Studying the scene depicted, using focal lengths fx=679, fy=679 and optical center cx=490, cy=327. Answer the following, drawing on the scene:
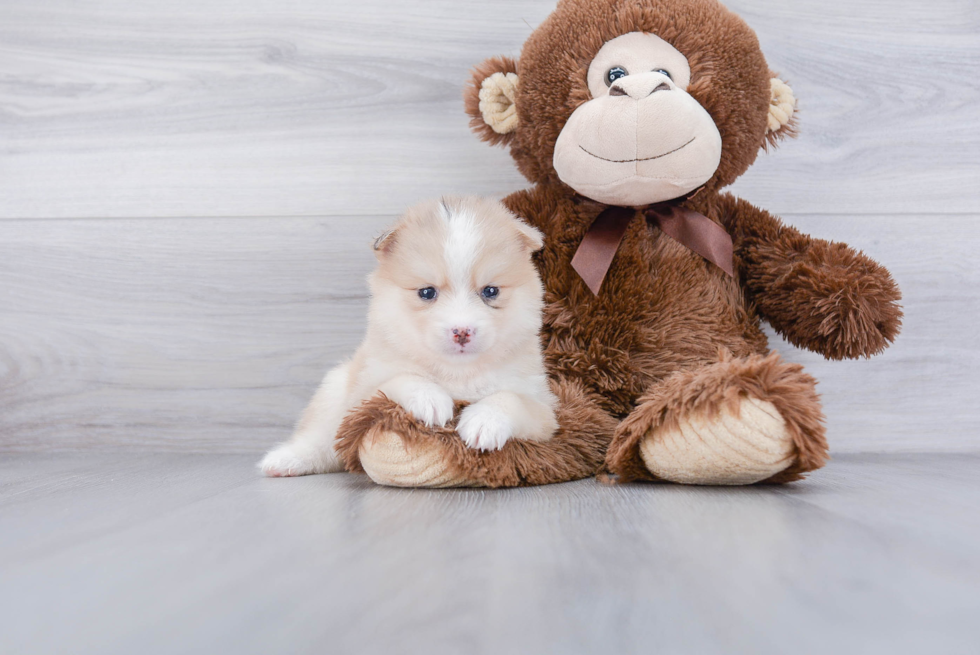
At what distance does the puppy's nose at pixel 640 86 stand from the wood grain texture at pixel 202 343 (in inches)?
21.1

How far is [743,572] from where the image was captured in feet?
1.72

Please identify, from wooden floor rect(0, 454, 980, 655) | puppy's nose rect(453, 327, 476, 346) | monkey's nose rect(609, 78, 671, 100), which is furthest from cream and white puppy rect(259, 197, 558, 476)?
monkey's nose rect(609, 78, 671, 100)

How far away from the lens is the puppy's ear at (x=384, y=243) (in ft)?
2.91

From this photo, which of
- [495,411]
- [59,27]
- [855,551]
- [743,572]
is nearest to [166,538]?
[495,411]

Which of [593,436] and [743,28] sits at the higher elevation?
[743,28]

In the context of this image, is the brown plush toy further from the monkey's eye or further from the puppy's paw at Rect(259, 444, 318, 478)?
the puppy's paw at Rect(259, 444, 318, 478)

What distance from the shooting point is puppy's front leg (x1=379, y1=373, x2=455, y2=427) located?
82 cm

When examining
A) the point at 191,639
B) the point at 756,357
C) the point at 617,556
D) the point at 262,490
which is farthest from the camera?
the point at 262,490

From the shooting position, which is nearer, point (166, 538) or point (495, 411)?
point (166, 538)

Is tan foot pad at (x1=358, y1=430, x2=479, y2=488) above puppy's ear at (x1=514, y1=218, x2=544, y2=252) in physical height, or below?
below

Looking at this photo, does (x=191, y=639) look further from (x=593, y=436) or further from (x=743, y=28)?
(x=743, y=28)

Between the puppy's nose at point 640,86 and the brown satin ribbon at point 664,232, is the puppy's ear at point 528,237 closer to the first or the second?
the brown satin ribbon at point 664,232

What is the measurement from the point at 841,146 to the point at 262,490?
1194 mm

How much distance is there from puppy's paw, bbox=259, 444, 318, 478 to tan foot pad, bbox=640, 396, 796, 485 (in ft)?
1.64
